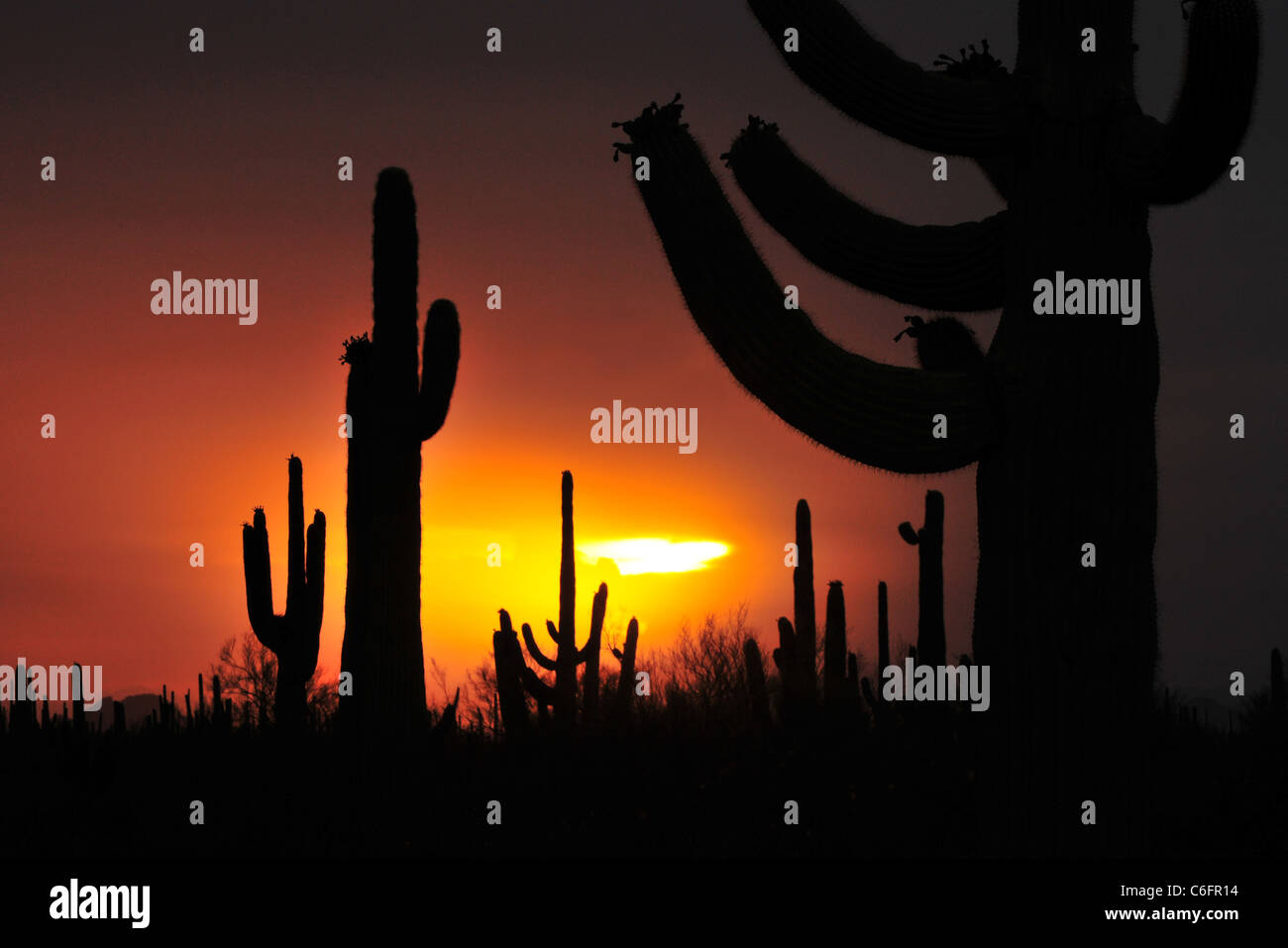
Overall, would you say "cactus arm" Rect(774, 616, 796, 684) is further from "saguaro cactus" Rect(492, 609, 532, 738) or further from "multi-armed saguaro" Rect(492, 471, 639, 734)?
"saguaro cactus" Rect(492, 609, 532, 738)

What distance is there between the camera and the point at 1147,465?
6012 mm

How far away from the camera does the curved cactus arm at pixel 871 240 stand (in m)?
6.50

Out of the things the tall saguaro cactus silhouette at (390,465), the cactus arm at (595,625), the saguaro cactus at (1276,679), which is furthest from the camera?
the saguaro cactus at (1276,679)

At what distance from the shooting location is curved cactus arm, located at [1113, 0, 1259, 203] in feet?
17.1

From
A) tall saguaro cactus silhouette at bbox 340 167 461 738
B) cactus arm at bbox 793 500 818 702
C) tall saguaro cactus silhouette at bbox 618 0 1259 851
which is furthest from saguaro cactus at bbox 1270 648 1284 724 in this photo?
tall saguaro cactus silhouette at bbox 618 0 1259 851

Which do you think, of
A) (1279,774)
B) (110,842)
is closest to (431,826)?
(110,842)

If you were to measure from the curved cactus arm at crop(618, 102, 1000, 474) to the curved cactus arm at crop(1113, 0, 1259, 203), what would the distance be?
1352mm

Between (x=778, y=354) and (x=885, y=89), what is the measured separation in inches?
54.6

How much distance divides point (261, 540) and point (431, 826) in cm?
619

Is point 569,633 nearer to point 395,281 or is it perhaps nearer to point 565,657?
point 565,657

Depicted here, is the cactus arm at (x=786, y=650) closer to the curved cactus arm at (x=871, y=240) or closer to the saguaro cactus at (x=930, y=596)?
the saguaro cactus at (x=930, y=596)

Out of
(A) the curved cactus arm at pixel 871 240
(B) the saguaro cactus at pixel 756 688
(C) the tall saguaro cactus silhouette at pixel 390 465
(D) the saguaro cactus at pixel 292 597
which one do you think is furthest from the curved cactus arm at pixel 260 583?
(A) the curved cactus arm at pixel 871 240

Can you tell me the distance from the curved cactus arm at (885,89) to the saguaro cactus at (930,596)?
9.55 metres
